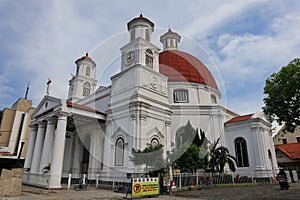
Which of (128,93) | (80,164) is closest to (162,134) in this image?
(128,93)

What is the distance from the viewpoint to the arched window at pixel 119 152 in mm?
17683

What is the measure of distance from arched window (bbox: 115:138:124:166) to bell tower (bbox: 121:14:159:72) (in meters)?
7.19

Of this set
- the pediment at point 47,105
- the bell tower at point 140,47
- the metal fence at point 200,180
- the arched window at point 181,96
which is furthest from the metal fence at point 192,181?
the bell tower at point 140,47

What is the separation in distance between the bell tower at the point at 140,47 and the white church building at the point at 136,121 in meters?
0.09

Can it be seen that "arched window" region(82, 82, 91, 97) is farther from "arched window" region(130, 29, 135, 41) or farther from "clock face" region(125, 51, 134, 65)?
"arched window" region(130, 29, 135, 41)

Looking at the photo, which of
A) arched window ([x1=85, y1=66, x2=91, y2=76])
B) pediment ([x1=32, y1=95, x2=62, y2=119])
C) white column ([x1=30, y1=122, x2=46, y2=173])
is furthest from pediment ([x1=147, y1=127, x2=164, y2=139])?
arched window ([x1=85, y1=66, x2=91, y2=76])

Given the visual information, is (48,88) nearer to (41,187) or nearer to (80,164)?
(80,164)

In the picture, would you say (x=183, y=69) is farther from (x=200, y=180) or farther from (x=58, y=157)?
(x=58, y=157)

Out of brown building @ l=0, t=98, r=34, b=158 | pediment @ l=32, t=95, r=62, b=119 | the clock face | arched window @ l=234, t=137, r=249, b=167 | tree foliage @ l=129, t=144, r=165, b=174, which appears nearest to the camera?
tree foliage @ l=129, t=144, r=165, b=174

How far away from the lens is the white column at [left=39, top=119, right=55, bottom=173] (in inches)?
699

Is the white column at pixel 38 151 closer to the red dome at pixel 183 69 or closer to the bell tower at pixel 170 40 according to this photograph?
the red dome at pixel 183 69

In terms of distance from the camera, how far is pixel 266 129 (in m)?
23.2

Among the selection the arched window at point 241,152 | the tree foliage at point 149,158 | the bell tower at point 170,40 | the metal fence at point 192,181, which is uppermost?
the bell tower at point 170,40

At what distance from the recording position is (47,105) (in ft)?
64.5
